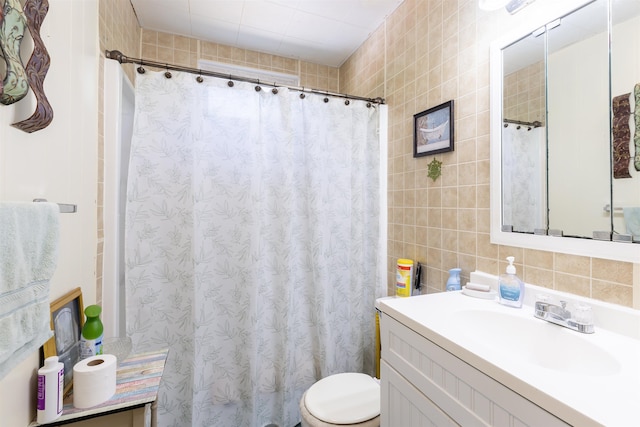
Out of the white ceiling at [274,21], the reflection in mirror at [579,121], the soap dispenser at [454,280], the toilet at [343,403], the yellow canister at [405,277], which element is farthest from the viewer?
the white ceiling at [274,21]

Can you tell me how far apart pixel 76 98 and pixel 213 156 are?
0.58 m

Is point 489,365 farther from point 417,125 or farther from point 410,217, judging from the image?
point 417,125

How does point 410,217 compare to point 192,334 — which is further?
point 410,217

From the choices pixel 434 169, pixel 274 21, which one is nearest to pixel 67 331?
pixel 434 169

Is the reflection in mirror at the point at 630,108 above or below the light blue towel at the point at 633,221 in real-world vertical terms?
above

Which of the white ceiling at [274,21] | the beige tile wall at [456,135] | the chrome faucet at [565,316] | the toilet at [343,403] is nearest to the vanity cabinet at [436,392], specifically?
the toilet at [343,403]

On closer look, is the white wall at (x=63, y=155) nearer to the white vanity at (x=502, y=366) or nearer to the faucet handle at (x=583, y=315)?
the white vanity at (x=502, y=366)

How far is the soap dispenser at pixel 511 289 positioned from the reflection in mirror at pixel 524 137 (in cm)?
18

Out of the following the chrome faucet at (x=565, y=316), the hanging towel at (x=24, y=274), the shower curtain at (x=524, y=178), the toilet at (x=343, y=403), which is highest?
the shower curtain at (x=524, y=178)

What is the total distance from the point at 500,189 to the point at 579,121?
12.8 inches

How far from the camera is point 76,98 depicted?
1003mm

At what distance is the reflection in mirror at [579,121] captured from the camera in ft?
2.86

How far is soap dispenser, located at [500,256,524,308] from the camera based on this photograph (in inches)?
40.3

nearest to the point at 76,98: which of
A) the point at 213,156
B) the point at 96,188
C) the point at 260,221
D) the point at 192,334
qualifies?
the point at 96,188
